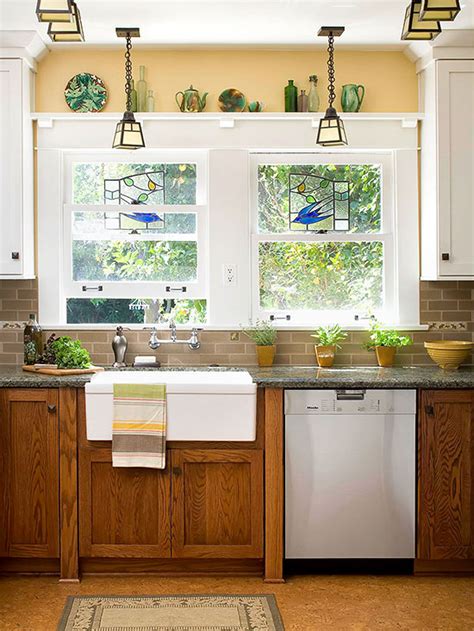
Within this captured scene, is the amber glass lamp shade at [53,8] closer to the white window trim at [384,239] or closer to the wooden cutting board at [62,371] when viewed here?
the wooden cutting board at [62,371]

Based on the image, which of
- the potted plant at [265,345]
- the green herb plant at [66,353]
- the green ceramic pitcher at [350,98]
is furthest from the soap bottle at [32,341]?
the green ceramic pitcher at [350,98]

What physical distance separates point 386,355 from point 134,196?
1742 millimetres

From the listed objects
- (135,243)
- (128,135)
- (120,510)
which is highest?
(128,135)

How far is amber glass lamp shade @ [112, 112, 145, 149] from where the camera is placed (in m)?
4.32

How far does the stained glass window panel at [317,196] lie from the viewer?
507 centimetres

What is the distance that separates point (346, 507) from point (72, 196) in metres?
2.39

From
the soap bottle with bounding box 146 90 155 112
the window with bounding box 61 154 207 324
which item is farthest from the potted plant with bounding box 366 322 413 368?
the soap bottle with bounding box 146 90 155 112

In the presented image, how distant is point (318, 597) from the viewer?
4.03 meters

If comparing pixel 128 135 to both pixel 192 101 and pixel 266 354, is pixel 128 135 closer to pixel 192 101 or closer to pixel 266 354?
pixel 192 101

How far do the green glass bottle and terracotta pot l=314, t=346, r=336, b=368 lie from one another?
1.38 meters

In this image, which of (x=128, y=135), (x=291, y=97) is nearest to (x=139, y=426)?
(x=128, y=135)

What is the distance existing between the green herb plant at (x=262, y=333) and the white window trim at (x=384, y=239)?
0.06m

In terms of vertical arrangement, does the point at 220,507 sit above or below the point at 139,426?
below

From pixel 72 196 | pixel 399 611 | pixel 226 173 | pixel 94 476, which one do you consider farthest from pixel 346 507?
pixel 72 196
